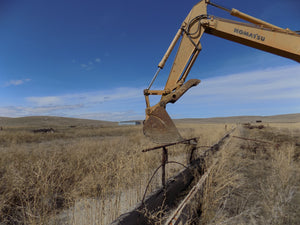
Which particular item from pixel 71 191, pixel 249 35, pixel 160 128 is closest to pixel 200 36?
pixel 249 35

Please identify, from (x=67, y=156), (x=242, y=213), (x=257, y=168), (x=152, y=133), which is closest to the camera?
(x=242, y=213)

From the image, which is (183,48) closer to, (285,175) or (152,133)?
(152,133)

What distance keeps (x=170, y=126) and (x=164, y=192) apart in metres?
1.27

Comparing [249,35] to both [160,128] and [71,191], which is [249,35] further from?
[71,191]

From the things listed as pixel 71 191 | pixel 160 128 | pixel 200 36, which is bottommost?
pixel 71 191

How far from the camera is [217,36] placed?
16.0 feet

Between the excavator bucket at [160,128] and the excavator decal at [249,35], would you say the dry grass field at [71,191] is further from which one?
the excavator decal at [249,35]

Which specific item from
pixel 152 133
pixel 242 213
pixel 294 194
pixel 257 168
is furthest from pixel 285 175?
pixel 152 133

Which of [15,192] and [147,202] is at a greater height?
[147,202]

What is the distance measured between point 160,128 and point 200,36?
266 centimetres

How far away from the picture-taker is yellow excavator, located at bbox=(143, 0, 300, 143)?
13.3 ft

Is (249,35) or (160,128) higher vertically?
(249,35)

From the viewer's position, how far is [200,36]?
4.52 m

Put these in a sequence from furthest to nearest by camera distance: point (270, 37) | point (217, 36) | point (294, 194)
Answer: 1. point (217, 36)
2. point (270, 37)
3. point (294, 194)
